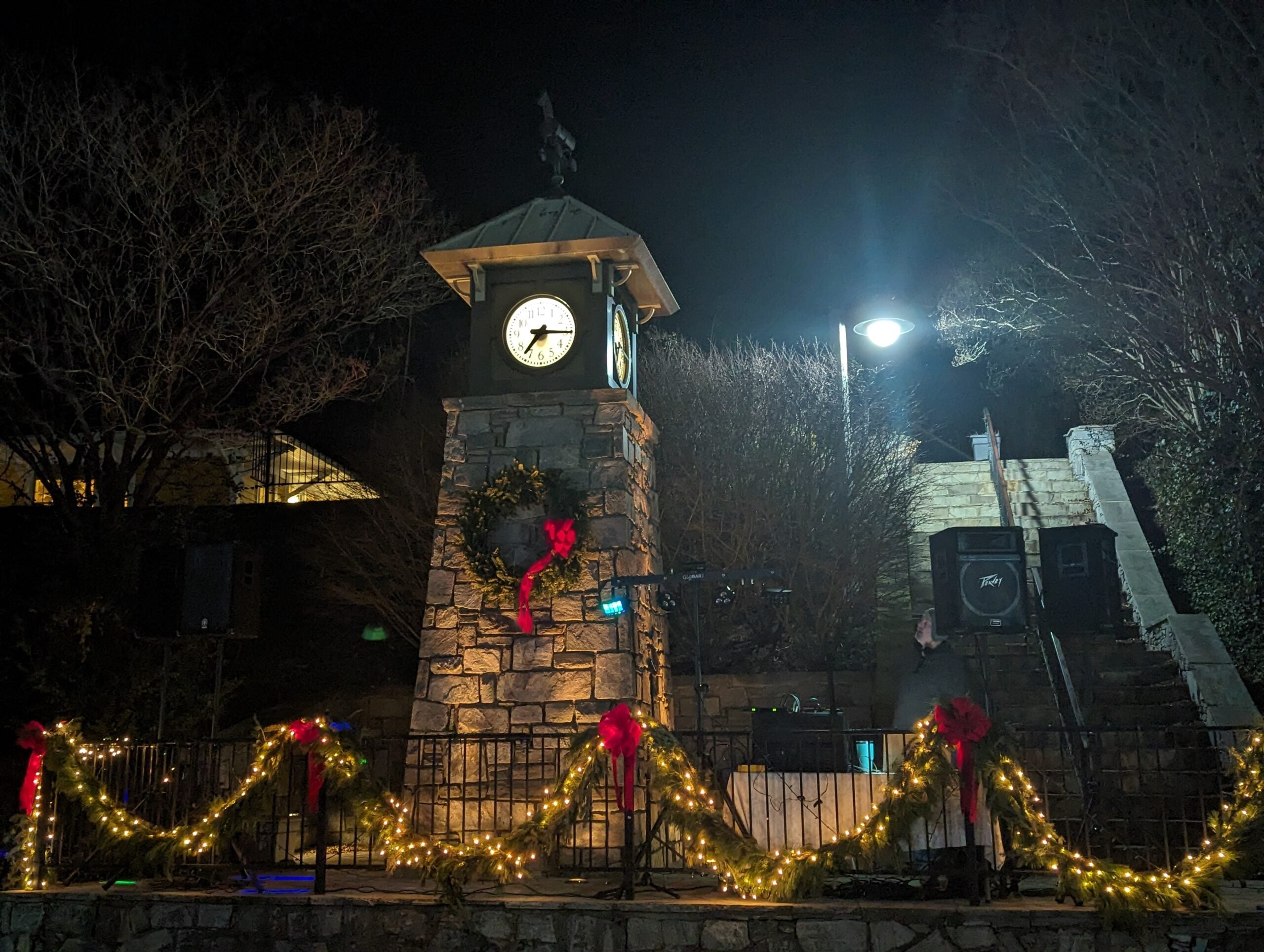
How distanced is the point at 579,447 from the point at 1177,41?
6852 mm

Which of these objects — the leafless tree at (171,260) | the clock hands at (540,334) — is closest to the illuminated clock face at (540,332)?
the clock hands at (540,334)

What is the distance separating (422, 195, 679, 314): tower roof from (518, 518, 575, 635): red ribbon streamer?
2040mm

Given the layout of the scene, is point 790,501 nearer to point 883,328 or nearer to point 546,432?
point 883,328

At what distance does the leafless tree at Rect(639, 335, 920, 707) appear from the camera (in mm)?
13039

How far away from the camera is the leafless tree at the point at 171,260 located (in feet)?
34.8

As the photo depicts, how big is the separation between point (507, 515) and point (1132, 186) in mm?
7107

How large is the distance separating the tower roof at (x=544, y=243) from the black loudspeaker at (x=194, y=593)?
2.70 meters

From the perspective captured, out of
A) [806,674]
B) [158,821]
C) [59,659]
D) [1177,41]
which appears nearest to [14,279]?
[59,659]

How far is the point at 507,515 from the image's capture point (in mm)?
8094

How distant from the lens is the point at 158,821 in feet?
23.0

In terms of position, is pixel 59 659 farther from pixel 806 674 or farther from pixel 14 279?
pixel 806 674

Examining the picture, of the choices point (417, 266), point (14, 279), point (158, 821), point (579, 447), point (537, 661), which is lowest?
point (158, 821)

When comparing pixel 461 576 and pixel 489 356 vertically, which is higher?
pixel 489 356

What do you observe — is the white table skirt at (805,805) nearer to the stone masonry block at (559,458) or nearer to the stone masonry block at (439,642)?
the stone masonry block at (439,642)
